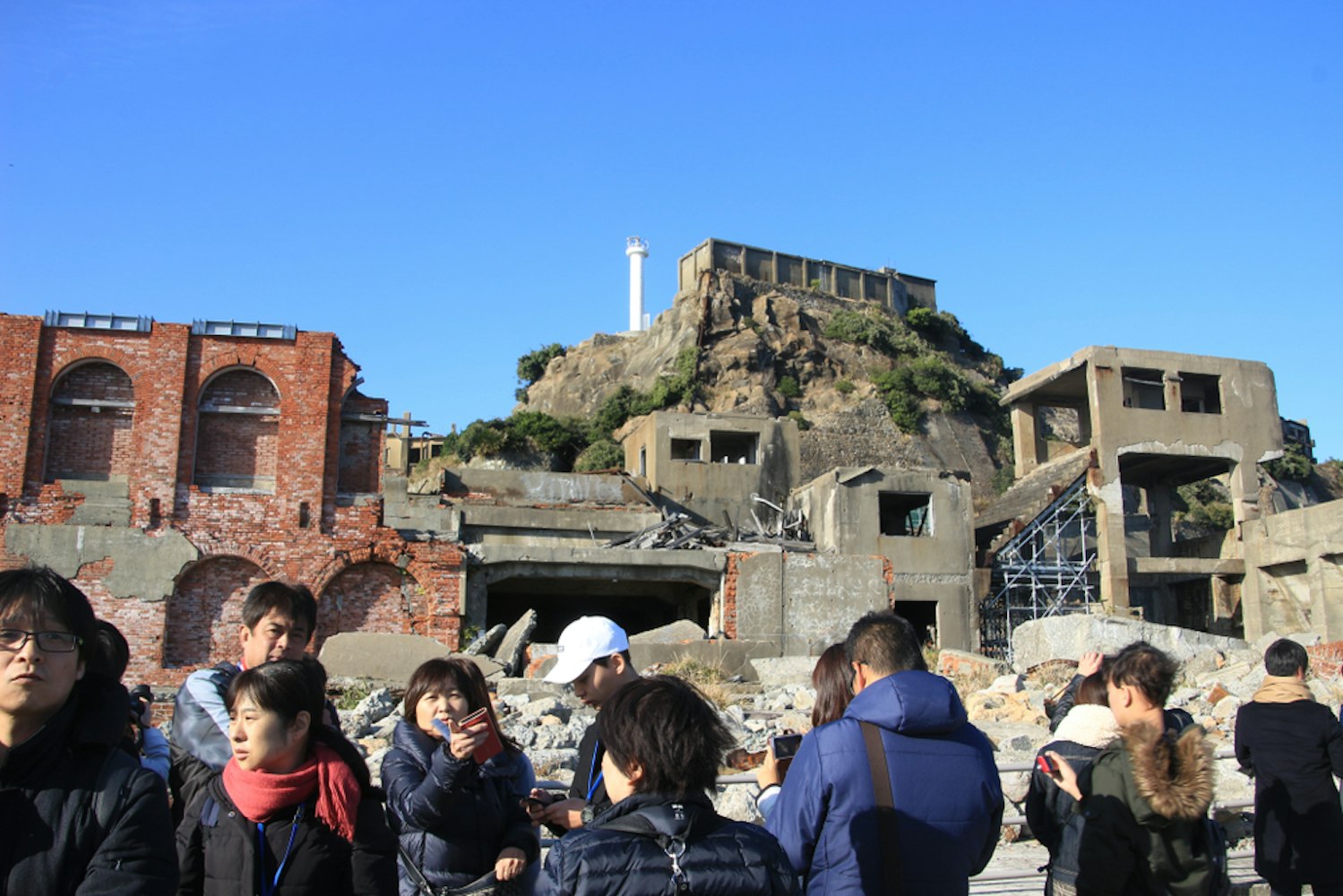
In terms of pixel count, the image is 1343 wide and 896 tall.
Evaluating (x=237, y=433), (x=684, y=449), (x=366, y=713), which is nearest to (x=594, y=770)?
(x=366, y=713)

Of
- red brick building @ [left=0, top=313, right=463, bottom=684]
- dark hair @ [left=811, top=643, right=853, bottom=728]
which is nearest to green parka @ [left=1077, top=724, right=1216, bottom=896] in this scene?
dark hair @ [left=811, top=643, right=853, bottom=728]

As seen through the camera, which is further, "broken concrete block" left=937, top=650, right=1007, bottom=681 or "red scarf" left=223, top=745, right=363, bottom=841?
"broken concrete block" left=937, top=650, right=1007, bottom=681

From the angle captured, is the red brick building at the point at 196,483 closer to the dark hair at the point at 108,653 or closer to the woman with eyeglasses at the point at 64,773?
the dark hair at the point at 108,653

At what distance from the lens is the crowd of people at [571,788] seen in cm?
276

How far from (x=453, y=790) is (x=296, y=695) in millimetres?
657

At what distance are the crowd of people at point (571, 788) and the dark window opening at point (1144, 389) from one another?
81.6 ft

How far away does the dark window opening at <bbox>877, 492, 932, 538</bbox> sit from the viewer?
83.3 feet

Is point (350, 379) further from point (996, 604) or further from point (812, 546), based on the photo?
point (996, 604)

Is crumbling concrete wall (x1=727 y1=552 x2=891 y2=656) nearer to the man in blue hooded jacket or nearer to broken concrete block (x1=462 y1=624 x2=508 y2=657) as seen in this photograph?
broken concrete block (x1=462 y1=624 x2=508 y2=657)

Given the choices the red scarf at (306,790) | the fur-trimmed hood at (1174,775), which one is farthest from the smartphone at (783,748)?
the red scarf at (306,790)

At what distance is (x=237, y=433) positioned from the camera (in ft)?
74.8

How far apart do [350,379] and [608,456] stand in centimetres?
1633

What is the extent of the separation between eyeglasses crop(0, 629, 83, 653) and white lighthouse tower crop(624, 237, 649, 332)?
5305 centimetres

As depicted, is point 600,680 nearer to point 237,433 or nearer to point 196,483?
point 196,483
